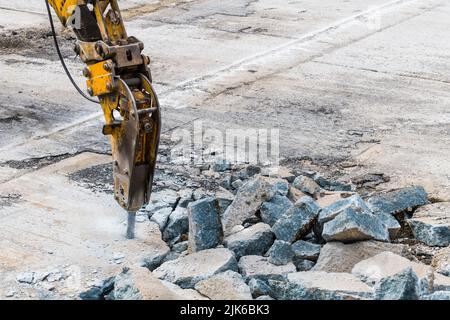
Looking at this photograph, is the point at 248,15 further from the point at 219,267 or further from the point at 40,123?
the point at 219,267

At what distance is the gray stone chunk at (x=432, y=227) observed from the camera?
6.24m

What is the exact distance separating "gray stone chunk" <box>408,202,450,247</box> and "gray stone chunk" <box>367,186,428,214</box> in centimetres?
10

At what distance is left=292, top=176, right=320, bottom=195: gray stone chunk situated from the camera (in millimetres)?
6941

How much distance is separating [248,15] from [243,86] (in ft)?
12.2

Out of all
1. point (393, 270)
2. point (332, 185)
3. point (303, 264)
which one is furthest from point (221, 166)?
point (393, 270)

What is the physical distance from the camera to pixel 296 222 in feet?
19.8

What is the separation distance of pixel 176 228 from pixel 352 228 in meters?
1.36

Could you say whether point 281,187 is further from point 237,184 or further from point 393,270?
point 393,270

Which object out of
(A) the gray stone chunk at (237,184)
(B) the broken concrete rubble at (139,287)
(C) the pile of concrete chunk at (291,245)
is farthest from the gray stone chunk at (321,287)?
(A) the gray stone chunk at (237,184)

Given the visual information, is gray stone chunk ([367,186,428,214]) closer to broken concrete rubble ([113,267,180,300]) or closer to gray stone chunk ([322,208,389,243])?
gray stone chunk ([322,208,389,243])

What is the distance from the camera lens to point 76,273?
594cm

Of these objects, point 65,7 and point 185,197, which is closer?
point 65,7

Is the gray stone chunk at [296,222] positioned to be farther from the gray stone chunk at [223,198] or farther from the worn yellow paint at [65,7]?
the worn yellow paint at [65,7]

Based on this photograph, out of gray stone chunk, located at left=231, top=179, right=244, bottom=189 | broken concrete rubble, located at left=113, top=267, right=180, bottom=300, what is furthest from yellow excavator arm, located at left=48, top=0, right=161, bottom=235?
gray stone chunk, located at left=231, top=179, right=244, bottom=189
